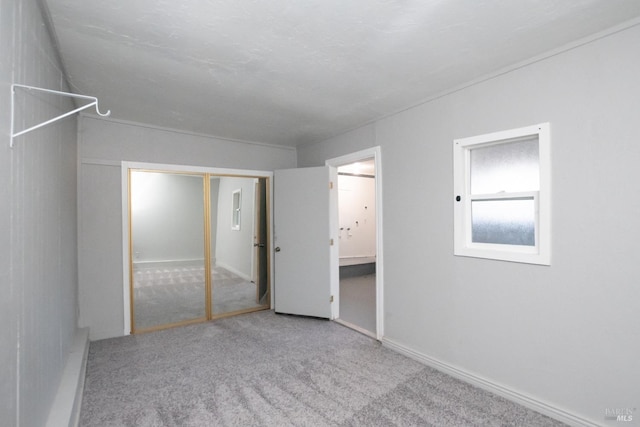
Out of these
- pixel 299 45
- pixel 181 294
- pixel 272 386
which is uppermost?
pixel 299 45

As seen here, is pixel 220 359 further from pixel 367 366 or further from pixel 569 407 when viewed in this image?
pixel 569 407

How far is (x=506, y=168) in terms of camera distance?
233 cm

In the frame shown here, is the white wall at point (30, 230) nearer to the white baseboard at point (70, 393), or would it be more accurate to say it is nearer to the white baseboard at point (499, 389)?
the white baseboard at point (70, 393)

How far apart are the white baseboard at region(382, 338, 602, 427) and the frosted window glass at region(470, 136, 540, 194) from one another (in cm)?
147

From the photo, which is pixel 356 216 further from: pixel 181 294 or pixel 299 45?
pixel 299 45

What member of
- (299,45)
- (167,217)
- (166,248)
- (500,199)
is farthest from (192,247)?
(500,199)

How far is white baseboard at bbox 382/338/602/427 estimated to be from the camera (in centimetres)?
191

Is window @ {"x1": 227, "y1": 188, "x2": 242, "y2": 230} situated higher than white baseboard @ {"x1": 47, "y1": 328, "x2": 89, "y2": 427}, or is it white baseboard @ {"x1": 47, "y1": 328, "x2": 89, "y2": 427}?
window @ {"x1": 227, "y1": 188, "x2": 242, "y2": 230}

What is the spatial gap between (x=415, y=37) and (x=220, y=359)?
10.0 ft

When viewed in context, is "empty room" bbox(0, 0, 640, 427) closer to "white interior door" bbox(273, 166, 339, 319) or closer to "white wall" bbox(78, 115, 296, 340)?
"white wall" bbox(78, 115, 296, 340)

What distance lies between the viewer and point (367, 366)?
270cm
